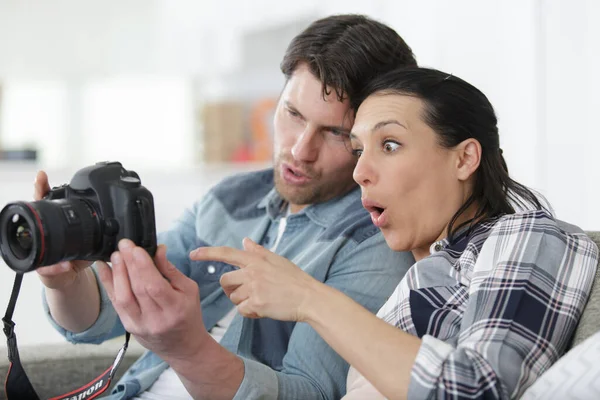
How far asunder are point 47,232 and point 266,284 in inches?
11.2

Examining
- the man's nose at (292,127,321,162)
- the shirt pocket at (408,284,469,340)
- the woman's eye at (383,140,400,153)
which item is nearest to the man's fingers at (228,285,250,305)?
the shirt pocket at (408,284,469,340)

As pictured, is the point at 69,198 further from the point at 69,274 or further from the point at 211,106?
the point at 211,106

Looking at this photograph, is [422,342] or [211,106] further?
[211,106]

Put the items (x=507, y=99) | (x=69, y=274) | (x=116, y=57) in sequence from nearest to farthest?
1. (x=69, y=274)
2. (x=507, y=99)
3. (x=116, y=57)

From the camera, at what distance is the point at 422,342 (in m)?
0.90

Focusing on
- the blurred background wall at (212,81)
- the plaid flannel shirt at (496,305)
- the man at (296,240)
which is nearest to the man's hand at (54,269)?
the man at (296,240)

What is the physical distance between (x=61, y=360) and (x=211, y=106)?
10.6ft

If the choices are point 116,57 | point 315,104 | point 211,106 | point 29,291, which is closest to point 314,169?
point 315,104

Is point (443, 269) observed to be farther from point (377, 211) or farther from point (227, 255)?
point (227, 255)

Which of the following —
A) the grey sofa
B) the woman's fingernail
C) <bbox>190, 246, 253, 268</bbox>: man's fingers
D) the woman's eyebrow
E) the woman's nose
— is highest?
the woman's eyebrow

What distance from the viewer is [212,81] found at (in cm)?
531

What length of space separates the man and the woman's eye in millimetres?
204

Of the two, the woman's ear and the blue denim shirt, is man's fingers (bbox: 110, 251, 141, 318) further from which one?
the woman's ear

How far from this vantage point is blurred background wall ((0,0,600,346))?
2723mm
